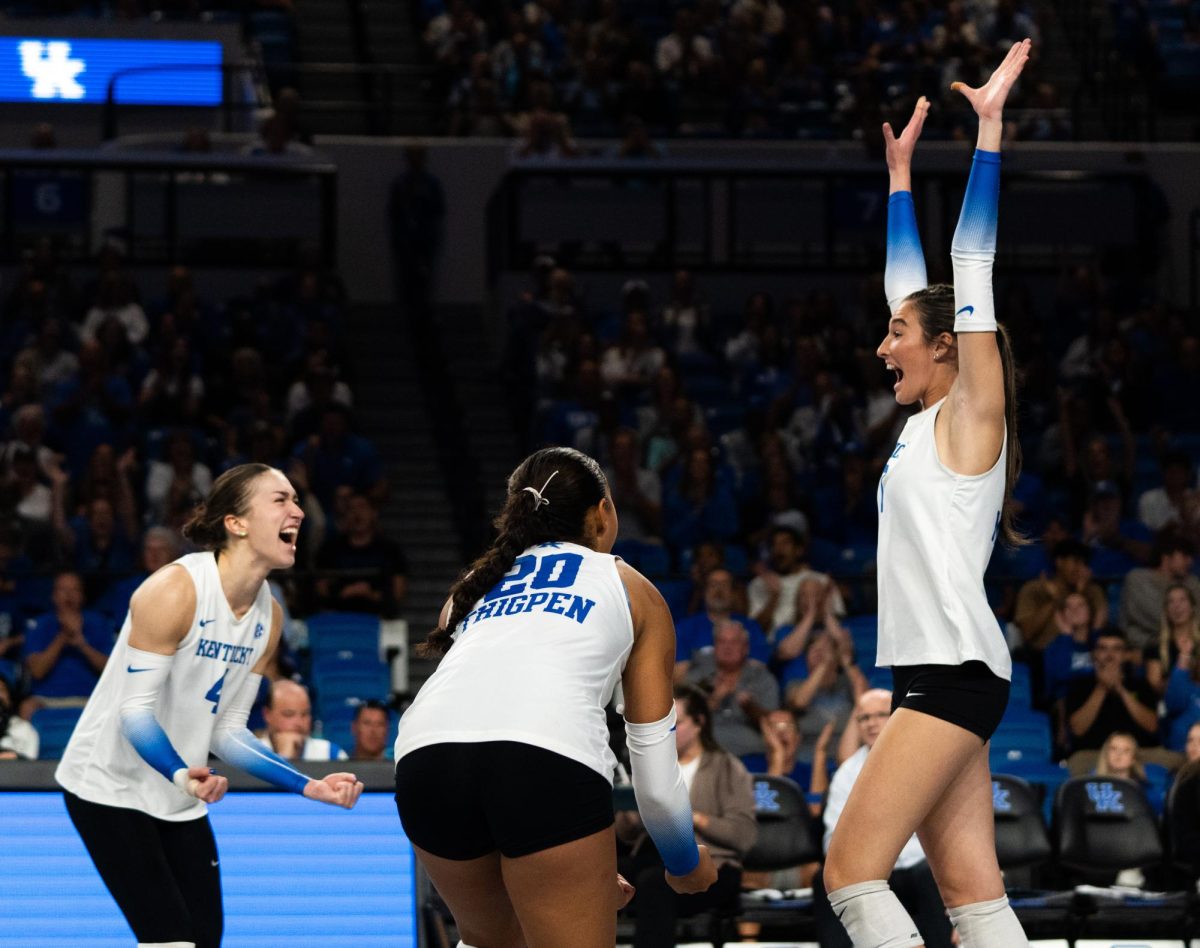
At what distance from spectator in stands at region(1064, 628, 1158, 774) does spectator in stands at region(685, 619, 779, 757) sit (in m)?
1.68

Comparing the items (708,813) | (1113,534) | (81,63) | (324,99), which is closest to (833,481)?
(1113,534)

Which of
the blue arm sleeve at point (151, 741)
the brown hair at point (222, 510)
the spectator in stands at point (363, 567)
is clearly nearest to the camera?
the blue arm sleeve at point (151, 741)

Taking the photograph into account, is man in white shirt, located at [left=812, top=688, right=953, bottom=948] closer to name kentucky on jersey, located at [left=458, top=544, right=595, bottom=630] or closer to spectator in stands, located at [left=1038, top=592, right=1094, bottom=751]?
spectator in stands, located at [left=1038, top=592, right=1094, bottom=751]

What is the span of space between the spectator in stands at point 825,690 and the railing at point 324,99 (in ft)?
29.6

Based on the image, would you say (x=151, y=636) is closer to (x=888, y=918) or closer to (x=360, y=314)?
(x=888, y=918)

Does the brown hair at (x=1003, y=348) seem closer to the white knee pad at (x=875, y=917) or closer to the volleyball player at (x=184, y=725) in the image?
the white knee pad at (x=875, y=917)

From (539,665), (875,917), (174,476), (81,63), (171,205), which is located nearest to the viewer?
(539,665)

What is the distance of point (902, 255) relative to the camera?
4.99 m

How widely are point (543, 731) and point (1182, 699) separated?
24.5 feet

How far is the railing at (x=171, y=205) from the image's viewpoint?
53.4 ft

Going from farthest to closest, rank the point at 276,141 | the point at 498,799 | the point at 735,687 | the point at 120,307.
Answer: the point at 276,141 → the point at 120,307 → the point at 735,687 → the point at 498,799

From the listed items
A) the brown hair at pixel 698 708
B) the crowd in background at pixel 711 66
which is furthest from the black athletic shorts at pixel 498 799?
the crowd in background at pixel 711 66

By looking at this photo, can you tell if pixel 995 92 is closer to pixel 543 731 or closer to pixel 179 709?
pixel 543 731

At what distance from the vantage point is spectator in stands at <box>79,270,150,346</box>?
1471 centimetres
